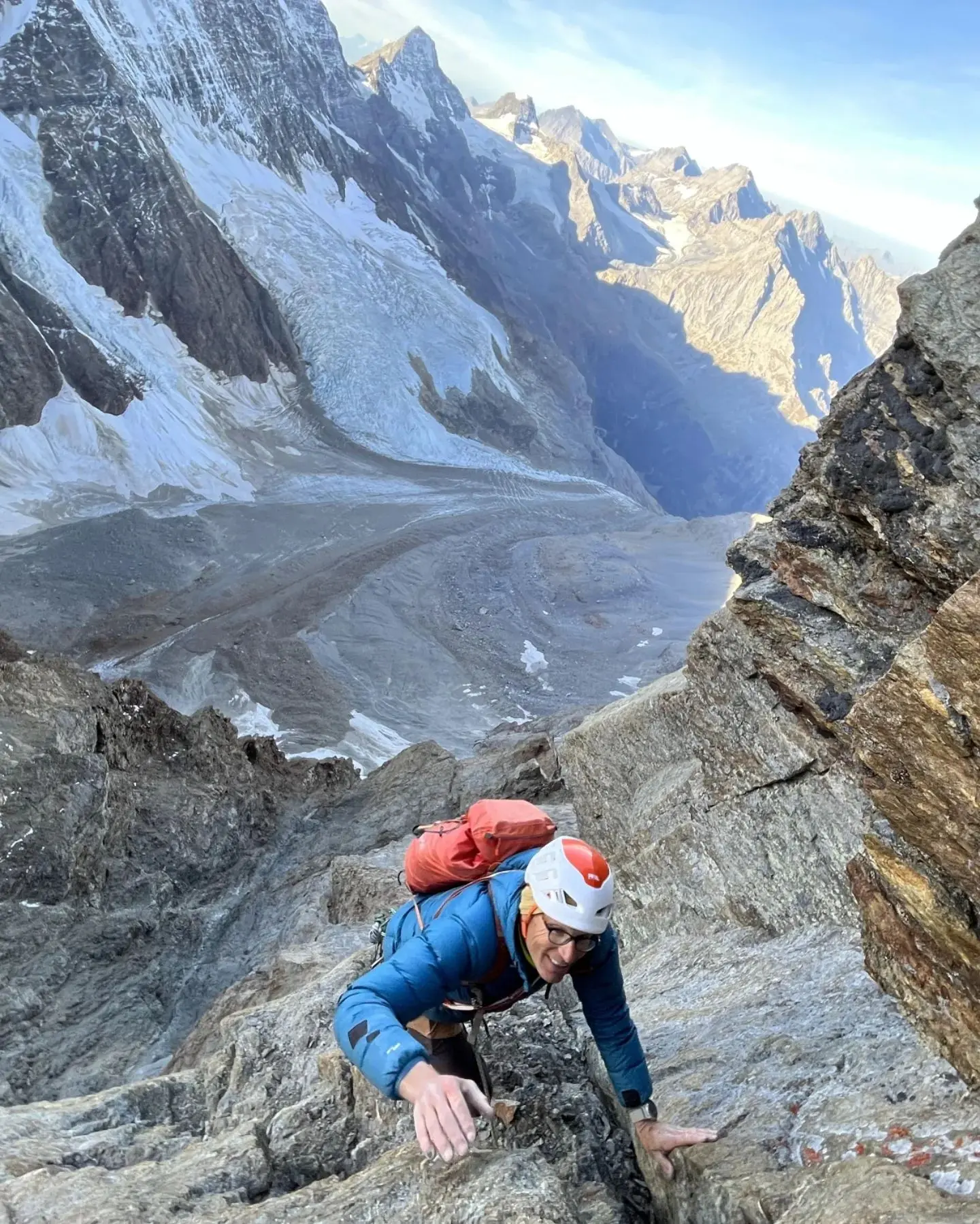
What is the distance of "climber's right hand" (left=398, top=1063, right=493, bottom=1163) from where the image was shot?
126 inches

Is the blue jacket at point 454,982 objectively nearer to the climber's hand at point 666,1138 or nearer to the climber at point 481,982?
the climber at point 481,982

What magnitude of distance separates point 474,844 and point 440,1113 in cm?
127

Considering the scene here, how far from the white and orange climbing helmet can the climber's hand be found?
134 centimetres

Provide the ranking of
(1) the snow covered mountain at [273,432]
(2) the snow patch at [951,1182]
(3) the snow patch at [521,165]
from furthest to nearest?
(3) the snow patch at [521,165] → (1) the snow covered mountain at [273,432] → (2) the snow patch at [951,1182]

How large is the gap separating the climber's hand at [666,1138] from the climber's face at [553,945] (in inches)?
48.7

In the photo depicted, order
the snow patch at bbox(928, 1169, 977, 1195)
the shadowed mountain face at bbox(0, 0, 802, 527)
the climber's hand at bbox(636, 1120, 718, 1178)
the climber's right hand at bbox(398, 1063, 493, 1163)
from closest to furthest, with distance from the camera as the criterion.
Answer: the climber's right hand at bbox(398, 1063, 493, 1163) < the snow patch at bbox(928, 1169, 977, 1195) < the climber's hand at bbox(636, 1120, 718, 1178) < the shadowed mountain face at bbox(0, 0, 802, 527)

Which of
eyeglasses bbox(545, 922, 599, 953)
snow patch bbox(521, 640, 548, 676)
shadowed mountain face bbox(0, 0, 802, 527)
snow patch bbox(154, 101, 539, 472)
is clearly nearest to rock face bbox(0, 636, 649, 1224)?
eyeglasses bbox(545, 922, 599, 953)

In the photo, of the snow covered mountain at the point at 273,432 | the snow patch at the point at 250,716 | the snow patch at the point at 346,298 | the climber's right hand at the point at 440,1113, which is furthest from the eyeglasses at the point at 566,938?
the snow patch at the point at 346,298

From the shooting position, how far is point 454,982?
12.6ft

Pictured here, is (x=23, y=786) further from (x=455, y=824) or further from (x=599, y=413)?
(x=599, y=413)

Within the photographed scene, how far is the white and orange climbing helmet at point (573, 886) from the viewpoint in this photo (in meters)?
3.71

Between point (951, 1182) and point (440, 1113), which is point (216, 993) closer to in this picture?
point (440, 1113)

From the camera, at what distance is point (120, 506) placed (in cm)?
5438

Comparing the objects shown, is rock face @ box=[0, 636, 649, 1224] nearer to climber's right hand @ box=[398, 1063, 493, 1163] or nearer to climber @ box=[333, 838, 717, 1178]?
climber @ box=[333, 838, 717, 1178]
